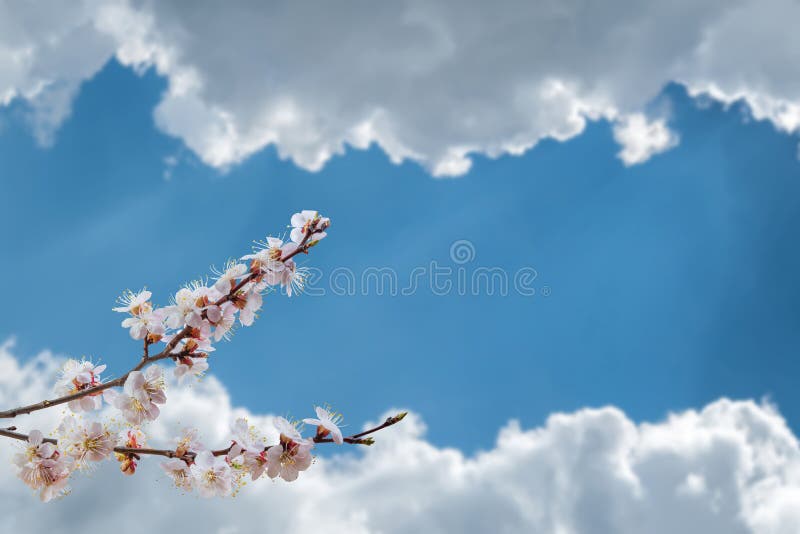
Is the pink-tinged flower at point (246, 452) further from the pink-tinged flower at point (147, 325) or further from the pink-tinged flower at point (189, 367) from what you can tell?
the pink-tinged flower at point (147, 325)

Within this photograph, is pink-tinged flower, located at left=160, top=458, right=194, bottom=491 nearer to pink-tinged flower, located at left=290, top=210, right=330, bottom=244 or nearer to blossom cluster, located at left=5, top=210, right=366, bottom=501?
blossom cluster, located at left=5, top=210, right=366, bottom=501

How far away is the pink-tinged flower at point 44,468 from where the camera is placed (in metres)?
3.80

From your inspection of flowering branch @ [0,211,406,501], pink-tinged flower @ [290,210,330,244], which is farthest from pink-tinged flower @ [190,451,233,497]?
pink-tinged flower @ [290,210,330,244]

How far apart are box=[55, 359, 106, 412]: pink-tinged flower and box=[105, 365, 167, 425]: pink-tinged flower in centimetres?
26

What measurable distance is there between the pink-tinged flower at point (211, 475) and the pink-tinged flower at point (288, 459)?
0.97ft

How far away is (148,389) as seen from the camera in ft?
12.5

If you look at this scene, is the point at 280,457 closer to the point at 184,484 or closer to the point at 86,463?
the point at 184,484

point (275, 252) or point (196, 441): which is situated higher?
point (275, 252)

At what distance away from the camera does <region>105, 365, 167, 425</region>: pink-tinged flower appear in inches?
148

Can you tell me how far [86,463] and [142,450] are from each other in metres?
0.34

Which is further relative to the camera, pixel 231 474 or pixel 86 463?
pixel 86 463

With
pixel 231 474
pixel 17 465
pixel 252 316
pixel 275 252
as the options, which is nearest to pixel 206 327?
pixel 252 316

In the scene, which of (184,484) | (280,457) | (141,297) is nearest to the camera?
(280,457)

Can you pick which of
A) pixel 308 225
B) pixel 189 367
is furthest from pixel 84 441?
pixel 308 225
